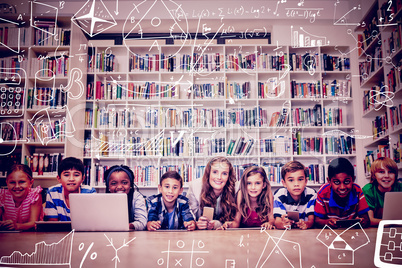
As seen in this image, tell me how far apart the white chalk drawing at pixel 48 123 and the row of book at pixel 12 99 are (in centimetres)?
16

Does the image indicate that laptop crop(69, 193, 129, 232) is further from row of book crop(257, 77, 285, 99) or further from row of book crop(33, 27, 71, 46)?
row of book crop(257, 77, 285, 99)

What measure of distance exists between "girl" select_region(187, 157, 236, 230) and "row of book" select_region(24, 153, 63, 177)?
48.2 inches

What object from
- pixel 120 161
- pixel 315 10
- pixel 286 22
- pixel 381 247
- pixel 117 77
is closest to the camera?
pixel 381 247

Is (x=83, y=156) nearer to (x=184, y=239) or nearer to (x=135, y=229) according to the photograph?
(x=135, y=229)

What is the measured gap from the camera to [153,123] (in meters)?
3.36

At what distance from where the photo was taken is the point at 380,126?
295 centimetres

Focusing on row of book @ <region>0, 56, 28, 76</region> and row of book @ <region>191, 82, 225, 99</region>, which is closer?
row of book @ <region>0, 56, 28, 76</region>

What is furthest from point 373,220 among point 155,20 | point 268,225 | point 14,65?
point 14,65

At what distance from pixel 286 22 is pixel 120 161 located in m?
1.92

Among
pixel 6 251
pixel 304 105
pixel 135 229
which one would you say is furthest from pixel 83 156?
pixel 304 105

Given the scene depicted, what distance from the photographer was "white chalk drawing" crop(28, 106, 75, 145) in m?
3.06

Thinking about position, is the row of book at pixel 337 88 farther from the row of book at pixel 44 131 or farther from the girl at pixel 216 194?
the row of book at pixel 44 131

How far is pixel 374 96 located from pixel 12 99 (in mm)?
3143

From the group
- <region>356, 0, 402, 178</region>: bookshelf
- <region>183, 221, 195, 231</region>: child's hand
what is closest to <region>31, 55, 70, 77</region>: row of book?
<region>183, 221, 195, 231</region>: child's hand
